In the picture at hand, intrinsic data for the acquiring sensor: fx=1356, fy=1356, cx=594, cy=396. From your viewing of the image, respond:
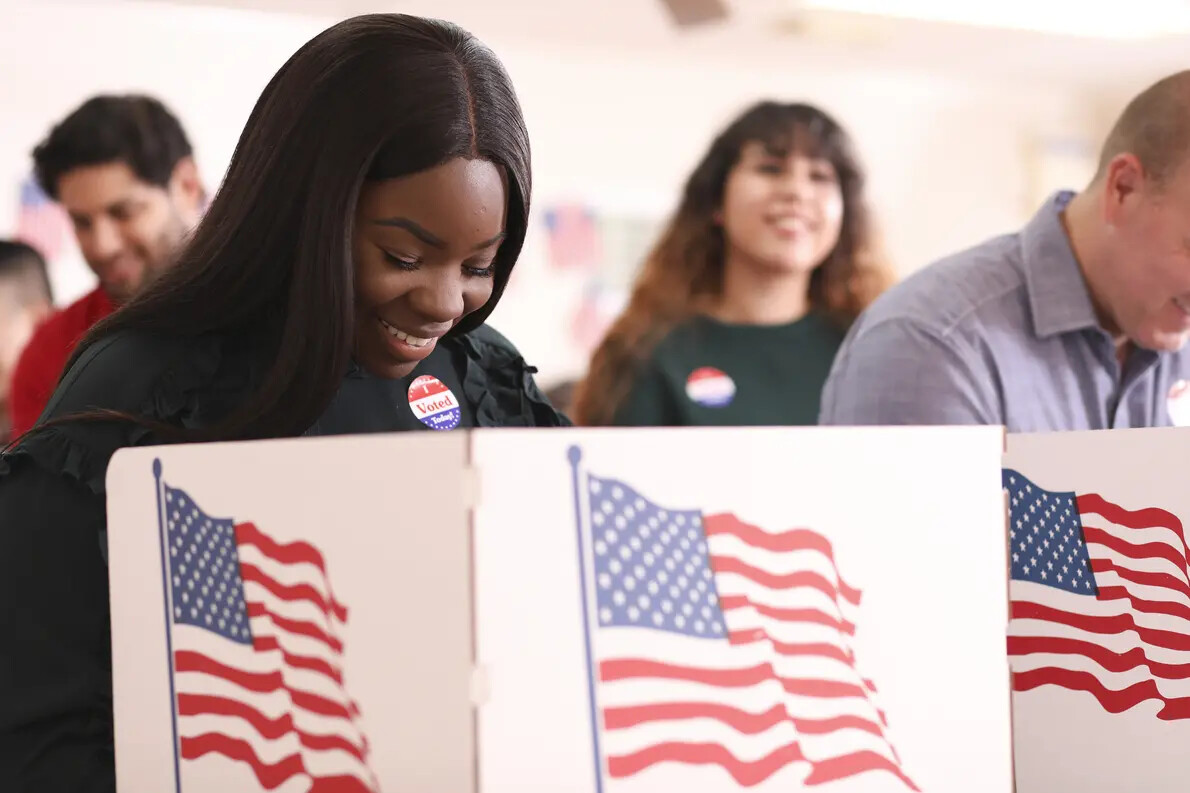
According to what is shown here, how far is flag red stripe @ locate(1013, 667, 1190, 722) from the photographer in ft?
4.05

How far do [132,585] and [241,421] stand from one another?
185 millimetres

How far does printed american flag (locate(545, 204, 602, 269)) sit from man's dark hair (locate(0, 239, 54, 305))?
2718 millimetres

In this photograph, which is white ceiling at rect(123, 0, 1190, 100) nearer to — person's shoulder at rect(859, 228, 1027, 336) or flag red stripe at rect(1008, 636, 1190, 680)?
person's shoulder at rect(859, 228, 1027, 336)

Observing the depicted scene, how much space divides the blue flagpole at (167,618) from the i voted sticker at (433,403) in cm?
42

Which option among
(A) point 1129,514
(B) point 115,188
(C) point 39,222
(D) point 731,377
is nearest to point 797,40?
(C) point 39,222

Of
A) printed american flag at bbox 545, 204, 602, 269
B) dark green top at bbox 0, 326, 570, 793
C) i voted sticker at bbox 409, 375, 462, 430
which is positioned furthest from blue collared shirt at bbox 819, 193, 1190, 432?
printed american flag at bbox 545, 204, 602, 269

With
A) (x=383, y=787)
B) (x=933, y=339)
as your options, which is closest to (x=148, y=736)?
(x=383, y=787)

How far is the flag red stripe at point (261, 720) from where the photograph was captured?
36.1 inches

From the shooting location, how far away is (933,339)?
1839 millimetres

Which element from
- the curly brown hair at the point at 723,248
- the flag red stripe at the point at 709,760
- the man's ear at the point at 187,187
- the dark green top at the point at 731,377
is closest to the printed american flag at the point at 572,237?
the curly brown hair at the point at 723,248

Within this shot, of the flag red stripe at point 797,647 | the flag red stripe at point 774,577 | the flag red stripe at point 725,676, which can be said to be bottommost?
the flag red stripe at point 725,676

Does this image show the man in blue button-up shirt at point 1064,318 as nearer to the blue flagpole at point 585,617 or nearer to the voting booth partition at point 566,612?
the voting booth partition at point 566,612

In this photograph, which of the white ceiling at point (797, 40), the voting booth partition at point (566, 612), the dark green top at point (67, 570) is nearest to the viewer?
Result: the voting booth partition at point (566, 612)

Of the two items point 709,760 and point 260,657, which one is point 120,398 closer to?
point 260,657
